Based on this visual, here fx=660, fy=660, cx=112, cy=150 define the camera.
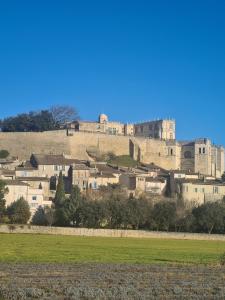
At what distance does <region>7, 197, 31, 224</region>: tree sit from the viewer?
6606cm

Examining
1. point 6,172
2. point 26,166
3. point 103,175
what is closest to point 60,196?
point 103,175

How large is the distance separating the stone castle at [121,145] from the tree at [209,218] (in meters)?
33.7

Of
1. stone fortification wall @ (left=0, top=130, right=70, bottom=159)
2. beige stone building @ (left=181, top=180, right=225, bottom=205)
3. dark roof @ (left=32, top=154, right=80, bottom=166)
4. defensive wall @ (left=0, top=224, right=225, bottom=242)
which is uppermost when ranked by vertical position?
stone fortification wall @ (left=0, top=130, right=70, bottom=159)

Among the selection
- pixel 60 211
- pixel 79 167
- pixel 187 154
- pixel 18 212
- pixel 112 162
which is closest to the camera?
pixel 60 211

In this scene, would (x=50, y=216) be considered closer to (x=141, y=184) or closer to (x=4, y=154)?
(x=141, y=184)

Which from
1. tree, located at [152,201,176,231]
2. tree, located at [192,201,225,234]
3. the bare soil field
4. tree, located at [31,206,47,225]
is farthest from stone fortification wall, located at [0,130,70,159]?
the bare soil field

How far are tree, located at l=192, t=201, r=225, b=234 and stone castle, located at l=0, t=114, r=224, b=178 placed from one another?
33689 mm

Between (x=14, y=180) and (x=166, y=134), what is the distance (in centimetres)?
4682

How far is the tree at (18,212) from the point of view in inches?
2601

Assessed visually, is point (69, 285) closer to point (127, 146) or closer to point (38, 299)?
point (38, 299)

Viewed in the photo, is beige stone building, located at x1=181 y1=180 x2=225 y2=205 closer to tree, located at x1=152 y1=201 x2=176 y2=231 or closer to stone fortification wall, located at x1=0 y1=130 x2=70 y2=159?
tree, located at x1=152 y1=201 x2=176 y2=231

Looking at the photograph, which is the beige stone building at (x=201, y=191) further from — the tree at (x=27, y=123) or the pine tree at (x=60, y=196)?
the tree at (x=27, y=123)

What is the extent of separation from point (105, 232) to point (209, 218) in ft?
39.0

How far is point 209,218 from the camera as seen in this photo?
219 feet
